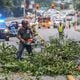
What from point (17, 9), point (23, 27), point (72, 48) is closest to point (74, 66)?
point (23, 27)

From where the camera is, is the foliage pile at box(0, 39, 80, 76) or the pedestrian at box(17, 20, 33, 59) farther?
the pedestrian at box(17, 20, 33, 59)

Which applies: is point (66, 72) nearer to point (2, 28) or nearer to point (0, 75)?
point (0, 75)

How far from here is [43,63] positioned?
1594 cm

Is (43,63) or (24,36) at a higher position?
(24,36)

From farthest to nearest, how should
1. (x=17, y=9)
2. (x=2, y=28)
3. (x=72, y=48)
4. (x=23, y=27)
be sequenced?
(x=17, y=9) → (x=2, y=28) → (x=72, y=48) → (x=23, y=27)

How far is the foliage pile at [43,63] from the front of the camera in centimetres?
1448

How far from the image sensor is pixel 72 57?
18.6 m

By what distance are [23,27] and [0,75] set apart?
4612 mm

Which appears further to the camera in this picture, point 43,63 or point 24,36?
point 24,36

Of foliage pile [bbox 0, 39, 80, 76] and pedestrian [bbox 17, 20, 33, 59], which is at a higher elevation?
pedestrian [bbox 17, 20, 33, 59]

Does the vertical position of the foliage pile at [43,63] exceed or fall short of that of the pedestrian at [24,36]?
it falls short

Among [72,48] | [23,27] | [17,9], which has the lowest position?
[17,9]

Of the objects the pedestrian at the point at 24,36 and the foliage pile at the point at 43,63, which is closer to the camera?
the foliage pile at the point at 43,63

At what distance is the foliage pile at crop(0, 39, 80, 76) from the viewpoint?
1448cm
